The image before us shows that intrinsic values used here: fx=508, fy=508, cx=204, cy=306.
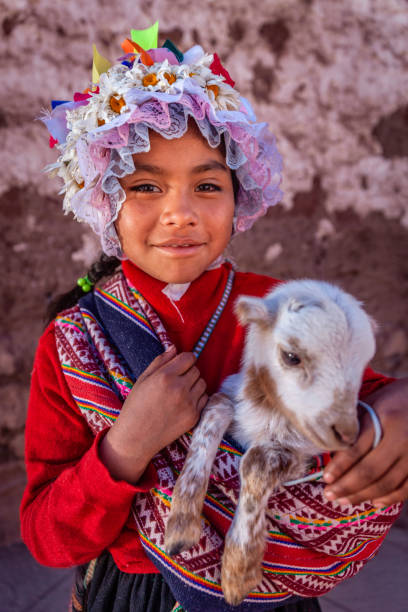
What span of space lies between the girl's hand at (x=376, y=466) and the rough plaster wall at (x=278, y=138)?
1.68 metres

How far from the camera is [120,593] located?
134 cm

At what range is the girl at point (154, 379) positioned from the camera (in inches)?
45.9

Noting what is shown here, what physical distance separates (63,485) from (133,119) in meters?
0.91

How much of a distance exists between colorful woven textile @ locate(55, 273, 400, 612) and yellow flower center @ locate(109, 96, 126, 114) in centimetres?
61

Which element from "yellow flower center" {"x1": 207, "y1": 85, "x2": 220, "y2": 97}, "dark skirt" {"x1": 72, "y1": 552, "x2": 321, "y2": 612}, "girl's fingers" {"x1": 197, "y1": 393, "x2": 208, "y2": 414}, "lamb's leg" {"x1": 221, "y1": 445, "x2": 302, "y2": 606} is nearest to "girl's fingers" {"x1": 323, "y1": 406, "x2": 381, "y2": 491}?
→ "lamb's leg" {"x1": 221, "y1": 445, "x2": 302, "y2": 606}

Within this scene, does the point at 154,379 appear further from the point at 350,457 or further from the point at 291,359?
the point at 350,457

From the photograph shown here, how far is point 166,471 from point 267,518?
26 cm

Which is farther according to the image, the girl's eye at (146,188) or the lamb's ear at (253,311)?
the girl's eye at (146,188)

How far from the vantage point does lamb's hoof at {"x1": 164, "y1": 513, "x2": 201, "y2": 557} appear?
1056mm

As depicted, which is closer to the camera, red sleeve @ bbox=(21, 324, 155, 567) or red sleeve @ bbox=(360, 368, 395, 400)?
red sleeve @ bbox=(21, 324, 155, 567)

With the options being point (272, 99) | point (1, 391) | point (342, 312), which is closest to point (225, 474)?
point (342, 312)

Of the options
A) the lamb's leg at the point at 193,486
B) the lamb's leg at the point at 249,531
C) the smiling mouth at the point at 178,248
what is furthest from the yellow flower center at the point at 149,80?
the lamb's leg at the point at 249,531

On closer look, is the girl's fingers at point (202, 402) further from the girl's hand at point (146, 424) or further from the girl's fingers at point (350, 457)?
the girl's fingers at point (350, 457)

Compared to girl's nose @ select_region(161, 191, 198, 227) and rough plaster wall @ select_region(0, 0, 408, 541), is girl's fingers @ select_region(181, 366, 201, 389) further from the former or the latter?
rough plaster wall @ select_region(0, 0, 408, 541)
